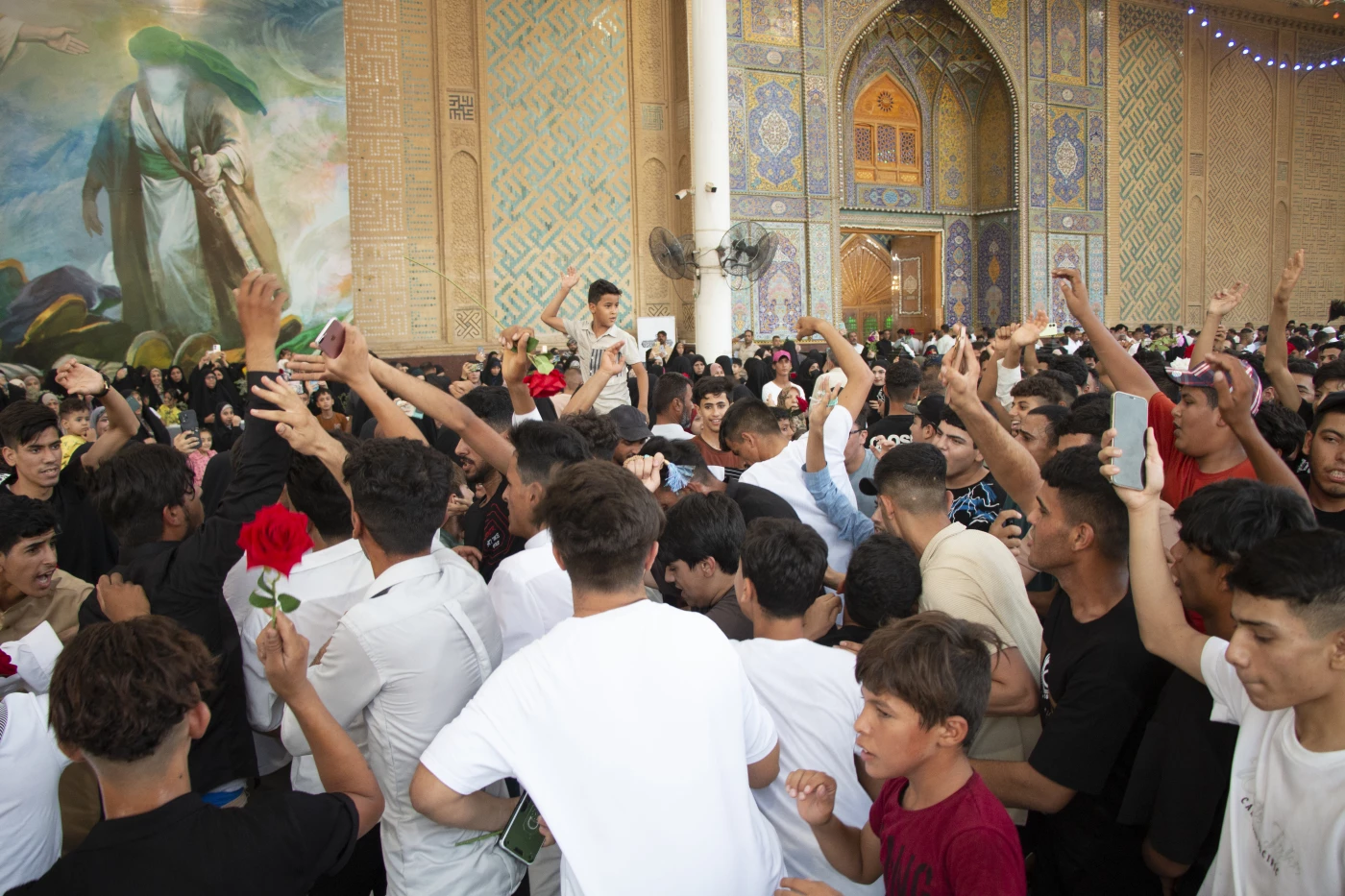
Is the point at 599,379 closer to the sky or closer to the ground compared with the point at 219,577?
closer to the sky

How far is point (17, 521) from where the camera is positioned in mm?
2686

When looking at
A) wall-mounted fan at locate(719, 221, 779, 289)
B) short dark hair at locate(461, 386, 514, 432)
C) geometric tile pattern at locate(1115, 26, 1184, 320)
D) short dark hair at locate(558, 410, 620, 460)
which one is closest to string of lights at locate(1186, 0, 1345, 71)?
geometric tile pattern at locate(1115, 26, 1184, 320)

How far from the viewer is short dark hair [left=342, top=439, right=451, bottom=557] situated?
83.6 inches

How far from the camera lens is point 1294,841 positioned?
157cm

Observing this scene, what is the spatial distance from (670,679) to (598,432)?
185 cm

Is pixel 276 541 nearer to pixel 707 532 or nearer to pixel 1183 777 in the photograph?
pixel 707 532

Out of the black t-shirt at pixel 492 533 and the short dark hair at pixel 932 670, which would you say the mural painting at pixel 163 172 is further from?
the short dark hair at pixel 932 670

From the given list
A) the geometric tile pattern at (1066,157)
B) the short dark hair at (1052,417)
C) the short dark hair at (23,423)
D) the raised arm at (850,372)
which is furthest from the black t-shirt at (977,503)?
the geometric tile pattern at (1066,157)

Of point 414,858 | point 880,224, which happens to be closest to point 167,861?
point 414,858

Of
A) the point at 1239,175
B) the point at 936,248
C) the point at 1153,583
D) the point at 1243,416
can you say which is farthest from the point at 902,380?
the point at 1239,175

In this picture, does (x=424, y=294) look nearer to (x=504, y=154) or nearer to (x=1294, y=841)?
Answer: (x=504, y=154)

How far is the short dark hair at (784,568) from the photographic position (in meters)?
2.19

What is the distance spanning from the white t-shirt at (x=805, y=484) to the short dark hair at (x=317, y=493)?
1612 millimetres

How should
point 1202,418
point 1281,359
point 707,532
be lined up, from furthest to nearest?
1. point 1281,359
2. point 1202,418
3. point 707,532
